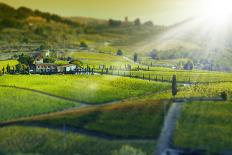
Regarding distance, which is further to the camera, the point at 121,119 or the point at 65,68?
the point at 65,68

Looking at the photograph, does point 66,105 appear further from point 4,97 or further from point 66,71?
point 66,71

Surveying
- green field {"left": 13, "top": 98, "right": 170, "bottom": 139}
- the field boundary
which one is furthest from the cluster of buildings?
the field boundary

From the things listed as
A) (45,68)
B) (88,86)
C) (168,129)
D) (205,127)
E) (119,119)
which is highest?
(45,68)

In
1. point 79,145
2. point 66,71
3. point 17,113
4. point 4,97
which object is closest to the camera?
point 79,145

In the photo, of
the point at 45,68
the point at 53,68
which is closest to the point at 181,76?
the point at 53,68

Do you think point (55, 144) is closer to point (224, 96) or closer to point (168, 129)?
point (168, 129)

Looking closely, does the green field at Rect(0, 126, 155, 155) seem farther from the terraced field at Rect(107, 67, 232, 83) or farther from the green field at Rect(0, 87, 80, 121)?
the terraced field at Rect(107, 67, 232, 83)

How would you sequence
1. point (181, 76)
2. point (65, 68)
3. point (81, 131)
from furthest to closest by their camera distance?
point (65, 68), point (181, 76), point (81, 131)

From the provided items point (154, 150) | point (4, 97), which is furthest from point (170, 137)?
point (4, 97)
